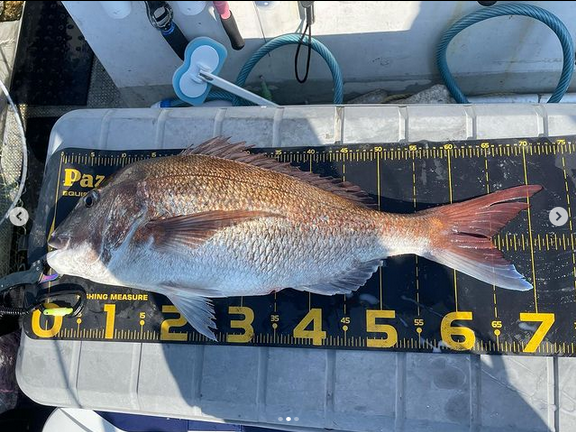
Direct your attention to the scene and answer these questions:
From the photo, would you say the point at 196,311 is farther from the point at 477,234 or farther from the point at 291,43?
the point at 291,43

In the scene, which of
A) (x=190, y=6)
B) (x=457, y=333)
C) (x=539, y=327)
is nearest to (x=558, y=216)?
(x=539, y=327)

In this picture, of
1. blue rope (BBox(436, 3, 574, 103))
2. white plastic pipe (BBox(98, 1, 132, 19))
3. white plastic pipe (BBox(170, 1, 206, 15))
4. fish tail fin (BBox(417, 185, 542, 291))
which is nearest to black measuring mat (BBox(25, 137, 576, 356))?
fish tail fin (BBox(417, 185, 542, 291))

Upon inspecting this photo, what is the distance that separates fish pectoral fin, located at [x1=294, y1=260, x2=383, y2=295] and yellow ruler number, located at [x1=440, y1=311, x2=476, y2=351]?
0.43m

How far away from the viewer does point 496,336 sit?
6.56ft

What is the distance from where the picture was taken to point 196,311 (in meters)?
1.97

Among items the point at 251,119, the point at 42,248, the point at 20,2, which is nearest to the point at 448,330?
the point at 251,119

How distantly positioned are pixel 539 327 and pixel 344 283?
883 millimetres

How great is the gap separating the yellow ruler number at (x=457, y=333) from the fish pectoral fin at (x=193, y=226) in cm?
94

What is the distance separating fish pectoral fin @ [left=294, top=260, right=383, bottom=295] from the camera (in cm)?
193

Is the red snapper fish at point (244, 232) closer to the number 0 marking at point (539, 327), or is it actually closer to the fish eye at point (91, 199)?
the fish eye at point (91, 199)

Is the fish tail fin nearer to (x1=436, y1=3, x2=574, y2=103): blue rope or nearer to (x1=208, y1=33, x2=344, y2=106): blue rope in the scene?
(x1=436, y1=3, x2=574, y2=103): blue rope

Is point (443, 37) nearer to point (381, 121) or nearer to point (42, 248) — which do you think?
point (381, 121)

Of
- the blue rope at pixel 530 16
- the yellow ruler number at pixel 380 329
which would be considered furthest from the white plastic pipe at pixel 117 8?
the yellow ruler number at pixel 380 329

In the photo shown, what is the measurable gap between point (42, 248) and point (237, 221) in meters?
1.14
